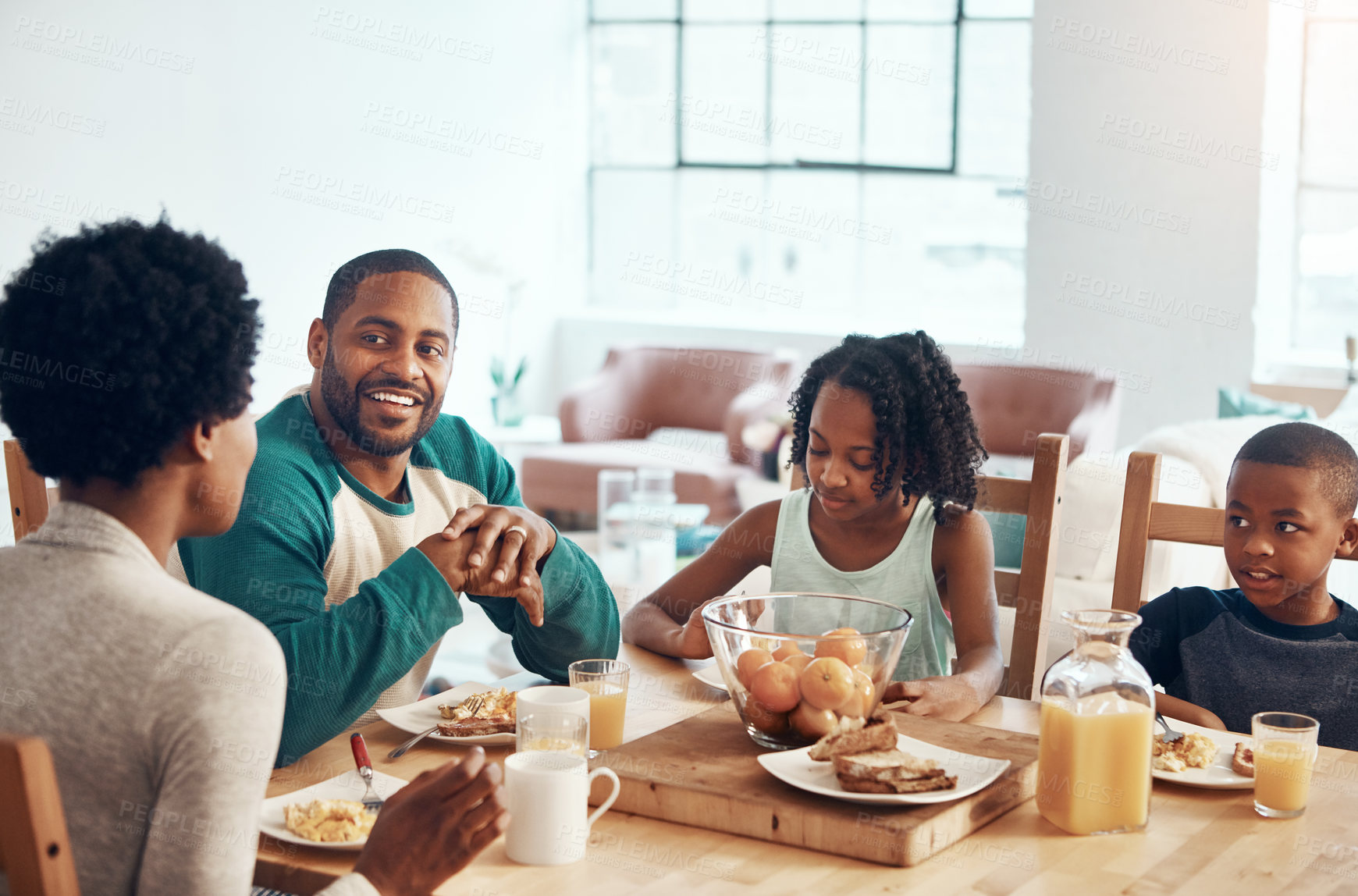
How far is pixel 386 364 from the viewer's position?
1.48 m

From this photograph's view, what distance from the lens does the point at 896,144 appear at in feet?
19.6

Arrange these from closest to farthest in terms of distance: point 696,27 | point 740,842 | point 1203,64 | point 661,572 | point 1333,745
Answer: point 740,842 < point 1333,745 < point 661,572 < point 1203,64 < point 696,27

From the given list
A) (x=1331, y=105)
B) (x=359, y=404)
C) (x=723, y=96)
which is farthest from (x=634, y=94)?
(x=359, y=404)

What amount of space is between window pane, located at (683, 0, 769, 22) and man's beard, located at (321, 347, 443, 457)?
5.10m

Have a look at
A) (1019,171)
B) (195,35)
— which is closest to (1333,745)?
(195,35)

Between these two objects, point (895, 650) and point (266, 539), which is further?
point (266, 539)

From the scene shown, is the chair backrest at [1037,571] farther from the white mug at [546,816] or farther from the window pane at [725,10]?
the window pane at [725,10]

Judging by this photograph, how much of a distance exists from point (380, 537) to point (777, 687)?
55 cm

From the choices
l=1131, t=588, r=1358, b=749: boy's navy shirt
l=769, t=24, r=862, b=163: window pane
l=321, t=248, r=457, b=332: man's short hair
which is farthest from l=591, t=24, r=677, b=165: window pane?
l=1131, t=588, r=1358, b=749: boy's navy shirt

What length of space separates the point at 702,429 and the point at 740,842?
461 cm

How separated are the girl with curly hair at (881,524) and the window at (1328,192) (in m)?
3.82

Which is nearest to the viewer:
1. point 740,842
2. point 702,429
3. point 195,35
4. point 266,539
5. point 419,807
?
point 419,807

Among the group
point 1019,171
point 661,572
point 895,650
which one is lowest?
point 661,572

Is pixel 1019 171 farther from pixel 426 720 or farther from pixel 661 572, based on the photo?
pixel 426 720
